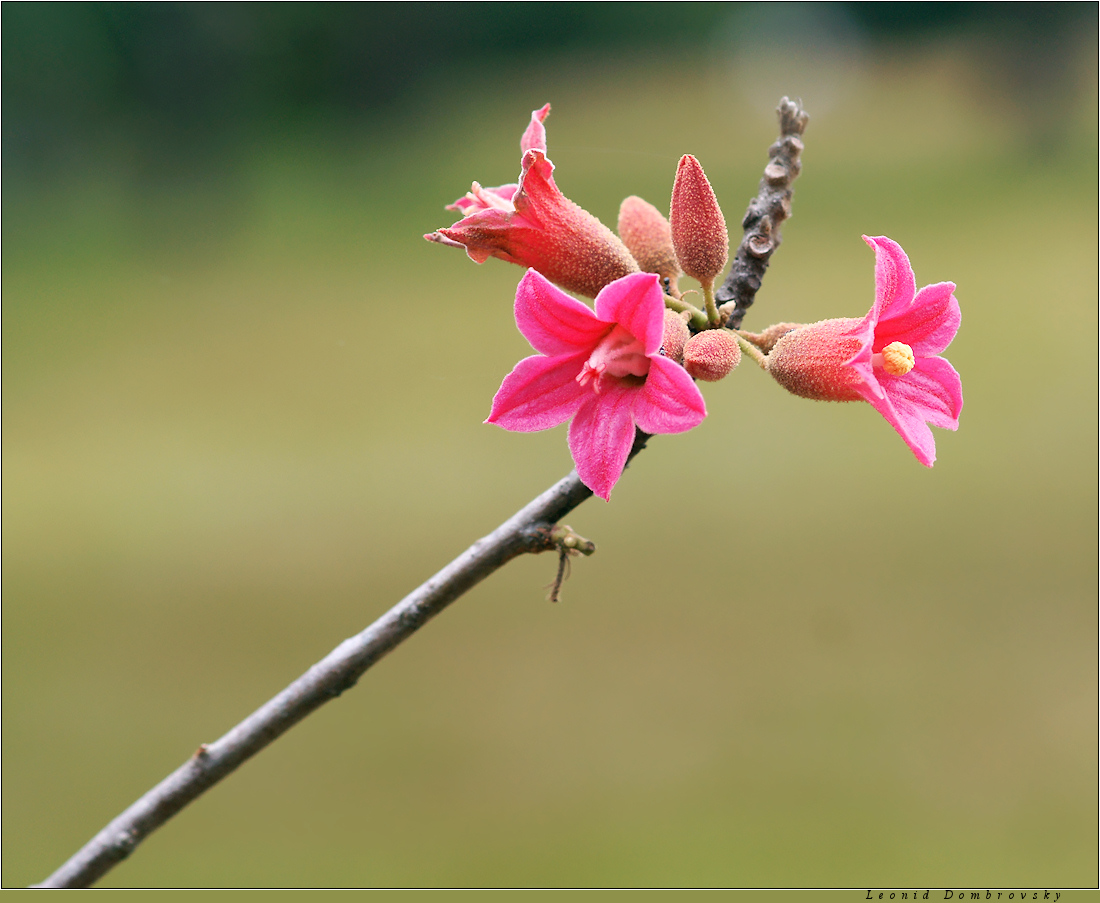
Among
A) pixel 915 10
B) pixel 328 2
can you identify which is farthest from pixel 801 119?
pixel 328 2

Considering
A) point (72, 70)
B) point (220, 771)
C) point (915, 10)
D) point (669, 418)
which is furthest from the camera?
point (72, 70)

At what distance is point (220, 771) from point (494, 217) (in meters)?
0.35

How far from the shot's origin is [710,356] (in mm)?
372

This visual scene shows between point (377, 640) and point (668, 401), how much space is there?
0.71 feet

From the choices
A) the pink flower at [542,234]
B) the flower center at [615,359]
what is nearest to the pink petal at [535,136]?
the pink flower at [542,234]

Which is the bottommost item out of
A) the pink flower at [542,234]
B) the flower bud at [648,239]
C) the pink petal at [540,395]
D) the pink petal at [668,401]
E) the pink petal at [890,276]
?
the pink petal at [668,401]

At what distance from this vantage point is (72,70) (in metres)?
2.72

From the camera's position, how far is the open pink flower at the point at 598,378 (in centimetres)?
34

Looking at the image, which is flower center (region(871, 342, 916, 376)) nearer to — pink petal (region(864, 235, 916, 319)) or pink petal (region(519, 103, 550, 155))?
pink petal (region(864, 235, 916, 319))

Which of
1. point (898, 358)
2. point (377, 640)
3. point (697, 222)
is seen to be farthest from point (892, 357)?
point (377, 640)

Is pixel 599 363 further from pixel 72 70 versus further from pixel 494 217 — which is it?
pixel 72 70

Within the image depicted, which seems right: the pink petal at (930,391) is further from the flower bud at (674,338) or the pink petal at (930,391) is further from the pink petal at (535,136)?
the pink petal at (535,136)

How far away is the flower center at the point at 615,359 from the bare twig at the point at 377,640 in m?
0.05

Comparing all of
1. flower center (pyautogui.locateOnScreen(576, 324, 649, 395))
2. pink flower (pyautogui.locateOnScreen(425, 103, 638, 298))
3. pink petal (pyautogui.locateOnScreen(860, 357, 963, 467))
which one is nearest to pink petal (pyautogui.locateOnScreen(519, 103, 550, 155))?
pink flower (pyautogui.locateOnScreen(425, 103, 638, 298))
